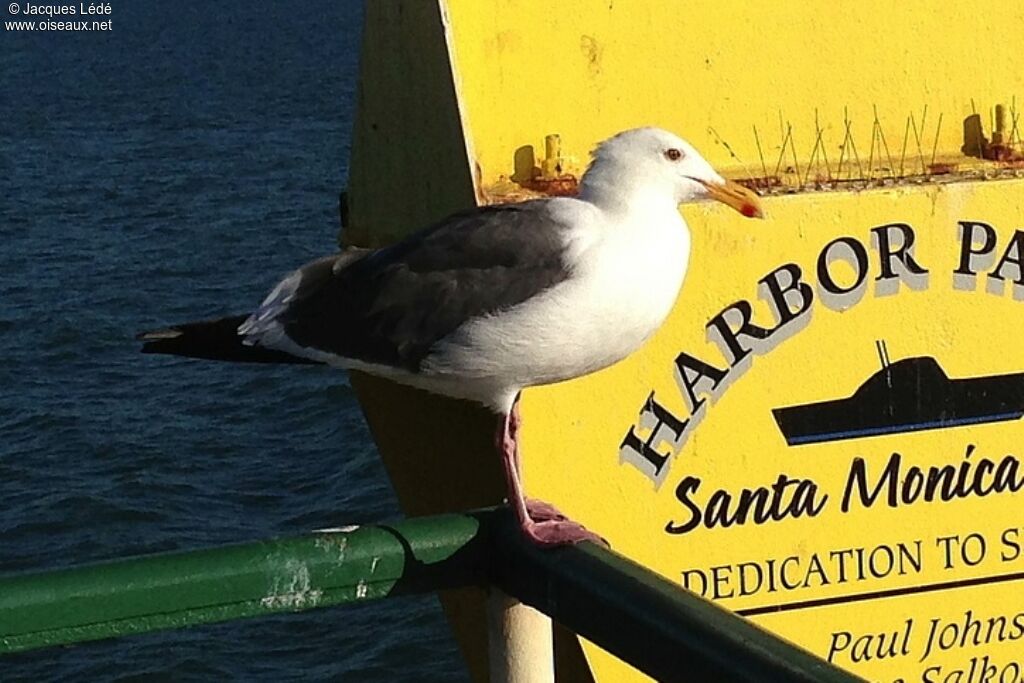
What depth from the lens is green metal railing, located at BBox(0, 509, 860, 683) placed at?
2.52 metres

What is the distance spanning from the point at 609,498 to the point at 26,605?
1.95m

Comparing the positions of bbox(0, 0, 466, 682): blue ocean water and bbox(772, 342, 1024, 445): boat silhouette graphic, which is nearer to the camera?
bbox(772, 342, 1024, 445): boat silhouette graphic

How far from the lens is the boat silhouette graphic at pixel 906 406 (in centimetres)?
452

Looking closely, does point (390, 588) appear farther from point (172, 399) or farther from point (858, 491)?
point (172, 399)

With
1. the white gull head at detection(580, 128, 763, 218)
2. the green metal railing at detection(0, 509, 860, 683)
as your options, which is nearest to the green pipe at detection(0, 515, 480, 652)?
the green metal railing at detection(0, 509, 860, 683)

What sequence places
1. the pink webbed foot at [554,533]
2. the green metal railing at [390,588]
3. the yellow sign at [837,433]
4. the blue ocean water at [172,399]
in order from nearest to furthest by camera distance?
the green metal railing at [390,588]
the pink webbed foot at [554,533]
the yellow sign at [837,433]
the blue ocean water at [172,399]

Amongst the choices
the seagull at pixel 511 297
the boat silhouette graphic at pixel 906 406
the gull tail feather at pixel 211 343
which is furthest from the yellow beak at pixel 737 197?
the gull tail feather at pixel 211 343

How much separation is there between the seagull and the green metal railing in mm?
308

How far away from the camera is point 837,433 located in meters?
4.54

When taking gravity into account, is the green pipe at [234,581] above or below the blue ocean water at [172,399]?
above

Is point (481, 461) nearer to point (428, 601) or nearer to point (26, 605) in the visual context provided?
point (26, 605)

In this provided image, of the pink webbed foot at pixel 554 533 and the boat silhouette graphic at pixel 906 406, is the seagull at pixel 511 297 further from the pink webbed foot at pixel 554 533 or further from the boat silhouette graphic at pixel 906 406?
the boat silhouette graphic at pixel 906 406

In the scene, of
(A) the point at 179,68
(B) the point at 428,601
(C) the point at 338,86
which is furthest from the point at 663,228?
(A) the point at 179,68

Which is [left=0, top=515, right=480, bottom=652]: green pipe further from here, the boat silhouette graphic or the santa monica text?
the boat silhouette graphic
